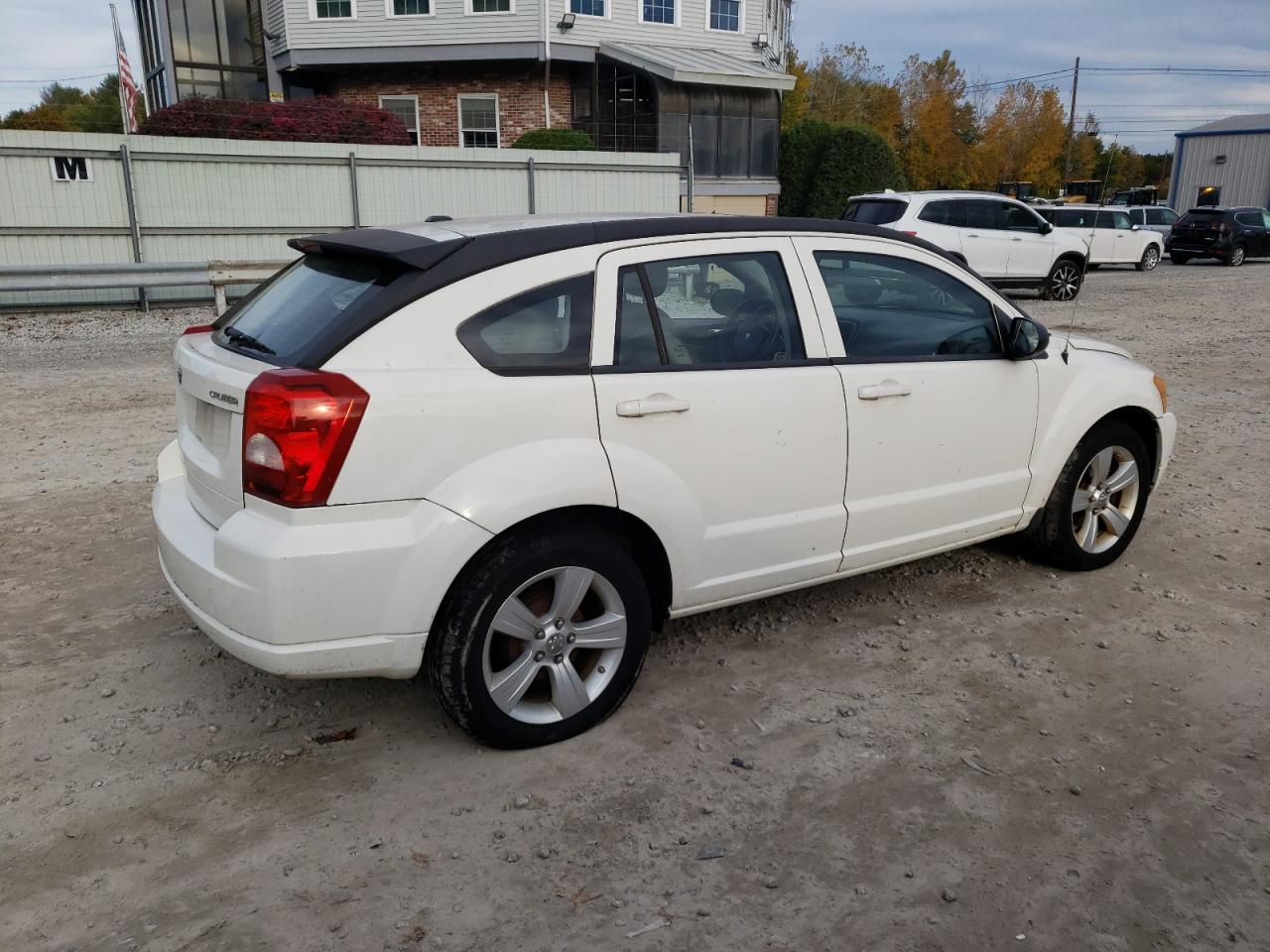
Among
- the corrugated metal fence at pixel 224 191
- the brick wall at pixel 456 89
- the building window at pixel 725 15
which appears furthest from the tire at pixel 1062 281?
the building window at pixel 725 15

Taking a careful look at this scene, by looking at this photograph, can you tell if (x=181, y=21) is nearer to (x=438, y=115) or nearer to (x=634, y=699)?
(x=438, y=115)

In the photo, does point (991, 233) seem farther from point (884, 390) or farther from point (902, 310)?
point (884, 390)

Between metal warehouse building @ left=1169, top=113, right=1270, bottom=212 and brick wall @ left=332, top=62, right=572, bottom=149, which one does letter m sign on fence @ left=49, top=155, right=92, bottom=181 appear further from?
metal warehouse building @ left=1169, top=113, right=1270, bottom=212

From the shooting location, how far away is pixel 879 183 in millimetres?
29828

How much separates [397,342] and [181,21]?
29.5 m

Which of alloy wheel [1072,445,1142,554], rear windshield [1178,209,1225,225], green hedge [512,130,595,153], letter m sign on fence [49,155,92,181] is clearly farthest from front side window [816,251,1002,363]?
rear windshield [1178,209,1225,225]

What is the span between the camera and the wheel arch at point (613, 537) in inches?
126

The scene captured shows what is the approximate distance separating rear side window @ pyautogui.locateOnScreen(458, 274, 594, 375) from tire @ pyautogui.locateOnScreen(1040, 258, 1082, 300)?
1722 cm

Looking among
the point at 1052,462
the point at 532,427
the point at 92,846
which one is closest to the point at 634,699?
the point at 532,427

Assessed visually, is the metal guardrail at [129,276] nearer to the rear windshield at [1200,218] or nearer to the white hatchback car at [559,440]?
the white hatchback car at [559,440]

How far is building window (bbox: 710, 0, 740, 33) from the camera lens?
94.4 feet

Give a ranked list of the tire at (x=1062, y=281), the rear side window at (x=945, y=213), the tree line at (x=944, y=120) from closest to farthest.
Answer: the rear side window at (x=945, y=213)
the tire at (x=1062, y=281)
the tree line at (x=944, y=120)

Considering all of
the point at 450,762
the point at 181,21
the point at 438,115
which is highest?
the point at 181,21

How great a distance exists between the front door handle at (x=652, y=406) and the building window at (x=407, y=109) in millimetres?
25962
